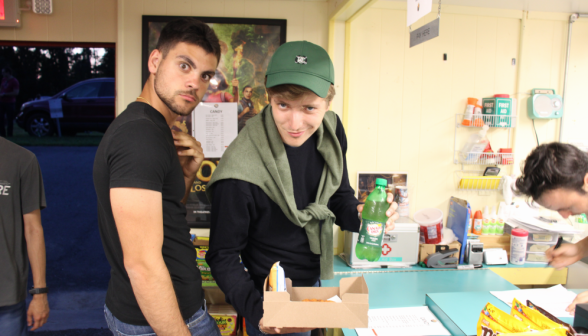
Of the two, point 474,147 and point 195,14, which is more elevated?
point 195,14

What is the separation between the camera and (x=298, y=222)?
1.31 metres

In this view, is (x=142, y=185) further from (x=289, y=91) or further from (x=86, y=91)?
(x=86, y=91)

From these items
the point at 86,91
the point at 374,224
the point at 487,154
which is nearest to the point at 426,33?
the point at 374,224

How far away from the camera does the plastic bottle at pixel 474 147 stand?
9.60ft

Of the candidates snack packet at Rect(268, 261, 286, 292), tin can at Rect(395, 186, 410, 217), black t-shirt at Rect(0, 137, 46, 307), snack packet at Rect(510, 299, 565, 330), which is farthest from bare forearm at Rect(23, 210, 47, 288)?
tin can at Rect(395, 186, 410, 217)

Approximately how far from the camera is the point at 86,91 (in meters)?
5.11

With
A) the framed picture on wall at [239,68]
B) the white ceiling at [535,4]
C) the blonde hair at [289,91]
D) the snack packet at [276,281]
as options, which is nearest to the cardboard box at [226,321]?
the framed picture on wall at [239,68]

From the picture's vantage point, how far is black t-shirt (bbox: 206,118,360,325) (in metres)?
1.23

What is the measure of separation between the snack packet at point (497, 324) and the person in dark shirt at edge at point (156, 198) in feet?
3.20

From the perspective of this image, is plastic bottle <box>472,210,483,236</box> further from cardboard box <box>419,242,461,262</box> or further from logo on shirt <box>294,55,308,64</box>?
logo on shirt <box>294,55,308,64</box>

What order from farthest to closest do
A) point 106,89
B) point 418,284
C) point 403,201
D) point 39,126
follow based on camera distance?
point 39,126
point 106,89
point 403,201
point 418,284

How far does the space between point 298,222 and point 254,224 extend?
0.56ft

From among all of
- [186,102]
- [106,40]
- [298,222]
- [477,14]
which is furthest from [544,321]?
[106,40]

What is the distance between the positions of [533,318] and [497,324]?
0.36 ft
